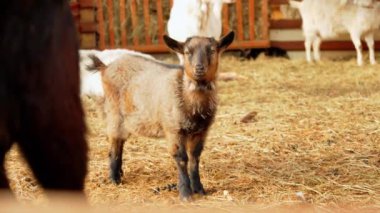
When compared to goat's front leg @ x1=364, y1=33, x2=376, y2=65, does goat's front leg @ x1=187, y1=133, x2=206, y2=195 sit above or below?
above

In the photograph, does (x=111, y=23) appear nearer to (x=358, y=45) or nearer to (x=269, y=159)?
(x=358, y=45)

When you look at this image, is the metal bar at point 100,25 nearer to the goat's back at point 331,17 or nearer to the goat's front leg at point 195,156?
the goat's back at point 331,17

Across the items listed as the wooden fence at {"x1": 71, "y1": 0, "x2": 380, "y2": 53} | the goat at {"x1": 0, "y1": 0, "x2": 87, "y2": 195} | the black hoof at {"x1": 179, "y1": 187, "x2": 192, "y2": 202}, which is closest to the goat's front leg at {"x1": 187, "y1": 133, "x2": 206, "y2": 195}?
the black hoof at {"x1": 179, "y1": 187, "x2": 192, "y2": 202}

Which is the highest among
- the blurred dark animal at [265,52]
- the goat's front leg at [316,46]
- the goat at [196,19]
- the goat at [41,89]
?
the goat at [41,89]

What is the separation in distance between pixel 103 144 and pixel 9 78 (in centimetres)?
461

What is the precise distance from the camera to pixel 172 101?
178 inches

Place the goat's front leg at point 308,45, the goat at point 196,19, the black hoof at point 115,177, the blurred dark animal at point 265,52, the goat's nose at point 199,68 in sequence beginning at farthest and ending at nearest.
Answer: the blurred dark animal at point 265,52 < the goat's front leg at point 308,45 < the goat at point 196,19 < the black hoof at point 115,177 < the goat's nose at point 199,68

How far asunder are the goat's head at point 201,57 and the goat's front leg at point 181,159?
391 millimetres

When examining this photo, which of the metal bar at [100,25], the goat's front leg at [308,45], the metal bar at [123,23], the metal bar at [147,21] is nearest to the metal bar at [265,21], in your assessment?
the goat's front leg at [308,45]

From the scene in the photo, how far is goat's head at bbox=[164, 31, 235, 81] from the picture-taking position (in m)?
4.41

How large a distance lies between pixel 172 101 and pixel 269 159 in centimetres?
117

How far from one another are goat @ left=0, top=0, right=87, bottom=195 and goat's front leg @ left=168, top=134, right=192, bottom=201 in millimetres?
2697

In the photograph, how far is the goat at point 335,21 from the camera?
1160 cm

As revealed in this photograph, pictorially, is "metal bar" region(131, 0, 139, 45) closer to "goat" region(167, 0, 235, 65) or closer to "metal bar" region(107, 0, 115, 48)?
"metal bar" region(107, 0, 115, 48)
